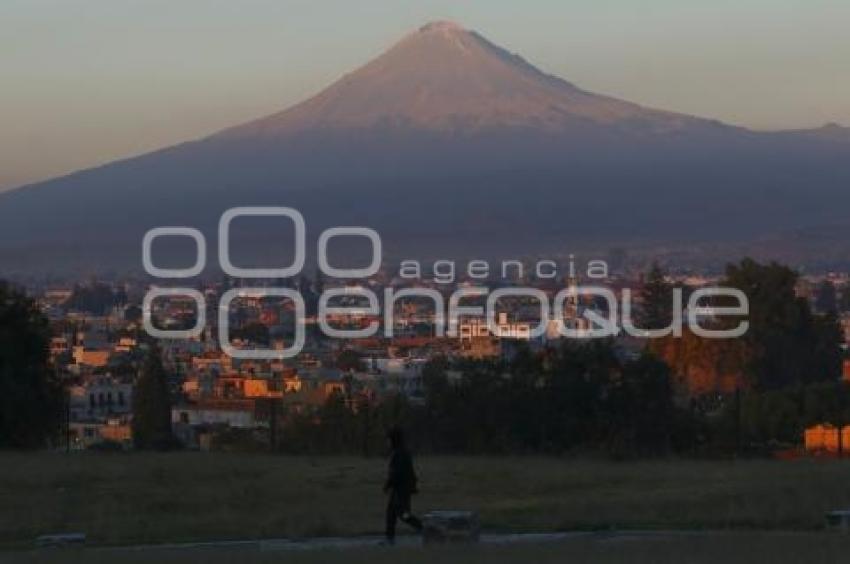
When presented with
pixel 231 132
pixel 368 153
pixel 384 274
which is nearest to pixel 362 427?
pixel 384 274

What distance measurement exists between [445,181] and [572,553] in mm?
134334

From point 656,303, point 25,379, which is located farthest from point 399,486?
point 656,303

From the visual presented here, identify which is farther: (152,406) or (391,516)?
(152,406)

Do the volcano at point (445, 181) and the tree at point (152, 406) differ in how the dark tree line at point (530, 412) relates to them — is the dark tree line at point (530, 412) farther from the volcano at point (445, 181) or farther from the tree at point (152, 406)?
the volcano at point (445, 181)

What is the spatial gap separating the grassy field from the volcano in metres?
101

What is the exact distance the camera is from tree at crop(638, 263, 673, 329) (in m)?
72.9

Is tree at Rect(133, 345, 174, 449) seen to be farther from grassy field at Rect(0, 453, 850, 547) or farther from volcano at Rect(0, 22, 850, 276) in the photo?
volcano at Rect(0, 22, 850, 276)

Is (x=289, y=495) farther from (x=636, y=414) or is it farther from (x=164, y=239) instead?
(x=164, y=239)

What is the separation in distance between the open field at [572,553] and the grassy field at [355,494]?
157 cm

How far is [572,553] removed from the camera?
58.2 ft

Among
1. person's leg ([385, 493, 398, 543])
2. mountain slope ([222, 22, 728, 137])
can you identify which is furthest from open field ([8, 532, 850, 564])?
mountain slope ([222, 22, 728, 137])

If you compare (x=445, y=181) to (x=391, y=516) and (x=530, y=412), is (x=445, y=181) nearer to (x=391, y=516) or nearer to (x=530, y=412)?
(x=530, y=412)

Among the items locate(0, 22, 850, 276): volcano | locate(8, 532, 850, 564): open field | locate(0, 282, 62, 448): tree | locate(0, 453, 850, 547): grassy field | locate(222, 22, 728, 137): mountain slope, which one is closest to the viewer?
locate(8, 532, 850, 564): open field

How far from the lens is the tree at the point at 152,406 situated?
4397cm
